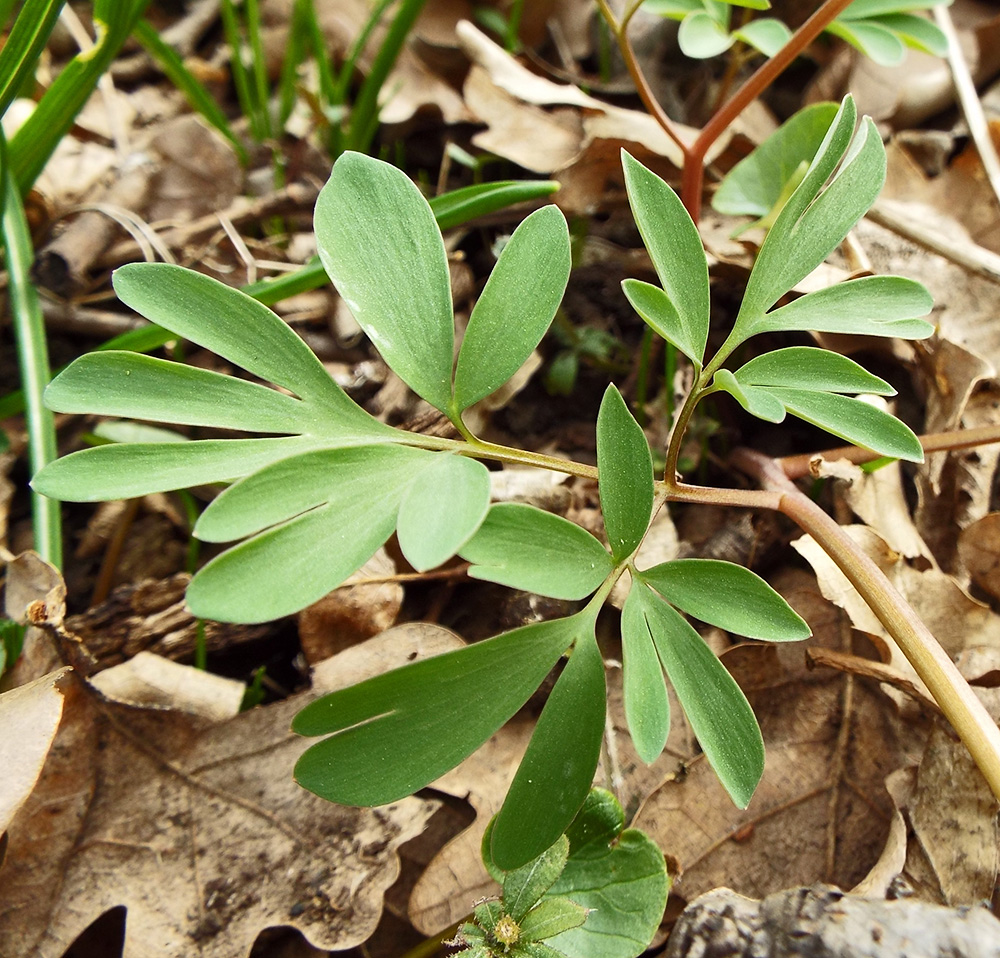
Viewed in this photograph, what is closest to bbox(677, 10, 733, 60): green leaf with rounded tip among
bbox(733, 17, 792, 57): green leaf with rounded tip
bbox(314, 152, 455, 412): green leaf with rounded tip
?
bbox(733, 17, 792, 57): green leaf with rounded tip

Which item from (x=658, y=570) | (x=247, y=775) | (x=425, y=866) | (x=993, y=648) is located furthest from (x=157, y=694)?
(x=993, y=648)

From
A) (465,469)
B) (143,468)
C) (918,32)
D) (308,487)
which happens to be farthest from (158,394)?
(918,32)

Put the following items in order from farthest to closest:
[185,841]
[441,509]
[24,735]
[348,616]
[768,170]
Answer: [768,170] < [348,616] < [185,841] < [24,735] < [441,509]

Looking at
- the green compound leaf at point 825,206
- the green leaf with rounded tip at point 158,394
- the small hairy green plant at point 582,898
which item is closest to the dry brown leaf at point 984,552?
the green compound leaf at point 825,206

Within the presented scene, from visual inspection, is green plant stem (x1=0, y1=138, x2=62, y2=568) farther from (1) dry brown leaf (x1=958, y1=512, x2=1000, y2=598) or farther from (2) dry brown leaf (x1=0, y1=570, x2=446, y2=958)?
(1) dry brown leaf (x1=958, y1=512, x2=1000, y2=598)

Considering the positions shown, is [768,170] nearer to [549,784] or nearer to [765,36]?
[765,36]
